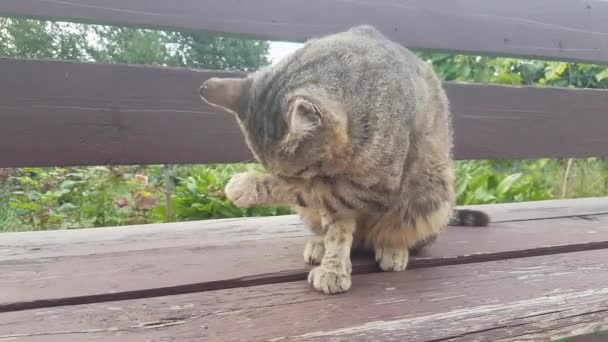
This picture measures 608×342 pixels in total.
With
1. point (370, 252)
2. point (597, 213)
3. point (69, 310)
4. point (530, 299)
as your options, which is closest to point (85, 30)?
point (69, 310)

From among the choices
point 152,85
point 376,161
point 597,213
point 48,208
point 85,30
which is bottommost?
point 48,208

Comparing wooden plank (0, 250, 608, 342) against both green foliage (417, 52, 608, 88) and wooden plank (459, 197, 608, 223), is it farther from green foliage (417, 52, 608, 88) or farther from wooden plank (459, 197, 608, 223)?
green foliage (417, 52, 608, 88)

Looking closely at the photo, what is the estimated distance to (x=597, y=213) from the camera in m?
2.01

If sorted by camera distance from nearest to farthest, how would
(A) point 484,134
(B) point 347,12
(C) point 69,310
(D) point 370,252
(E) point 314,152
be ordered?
(C) point 69,310 < (E) point 314,152 < (D) point 370,252 < (B) point 347,12 < (A) point 484,134

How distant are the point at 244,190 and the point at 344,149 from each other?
0.27 metres

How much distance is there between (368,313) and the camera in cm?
94

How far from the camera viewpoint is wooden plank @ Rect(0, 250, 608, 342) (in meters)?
0.83

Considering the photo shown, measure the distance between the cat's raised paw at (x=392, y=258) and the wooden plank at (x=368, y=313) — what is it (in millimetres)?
30

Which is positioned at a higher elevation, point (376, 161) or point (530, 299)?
point (376, 161)

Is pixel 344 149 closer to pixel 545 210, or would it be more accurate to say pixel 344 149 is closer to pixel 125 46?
pixel 125 46

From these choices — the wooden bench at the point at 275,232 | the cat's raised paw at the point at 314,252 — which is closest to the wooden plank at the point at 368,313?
the wooden bench at the point at 275,232

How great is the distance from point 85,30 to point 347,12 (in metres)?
1.03

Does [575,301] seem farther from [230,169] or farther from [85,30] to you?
[230,169]

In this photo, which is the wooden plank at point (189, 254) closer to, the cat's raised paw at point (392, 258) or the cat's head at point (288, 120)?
the cat's raised paw at point (392, 258)
